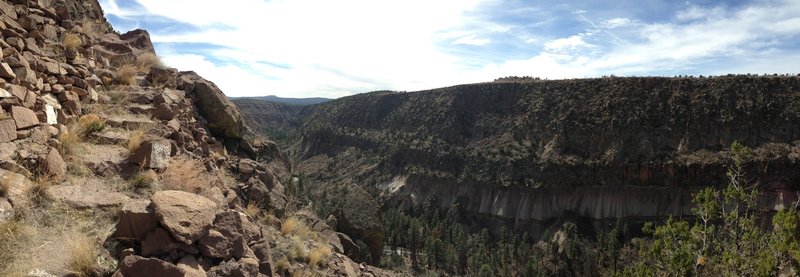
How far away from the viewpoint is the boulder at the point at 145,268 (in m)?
5.32

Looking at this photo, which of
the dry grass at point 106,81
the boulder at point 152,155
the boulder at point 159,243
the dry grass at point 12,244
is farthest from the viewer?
the dry grass at point 106,81

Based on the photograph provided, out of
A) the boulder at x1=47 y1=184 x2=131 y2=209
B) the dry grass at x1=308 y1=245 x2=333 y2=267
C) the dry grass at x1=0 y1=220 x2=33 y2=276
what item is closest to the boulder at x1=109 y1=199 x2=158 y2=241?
the dry grass at x1=0 y1=220 x2=33 y2=276

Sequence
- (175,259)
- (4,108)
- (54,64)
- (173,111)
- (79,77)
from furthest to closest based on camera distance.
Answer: (173,111) < (79,77) < (54,64) < (4,108) < (175,259)

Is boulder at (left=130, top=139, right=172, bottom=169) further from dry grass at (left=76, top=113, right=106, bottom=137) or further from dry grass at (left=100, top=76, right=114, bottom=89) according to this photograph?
dry grass at (left=100, top=76, right=114, bottom=89)

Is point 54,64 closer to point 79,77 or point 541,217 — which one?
point 79,77

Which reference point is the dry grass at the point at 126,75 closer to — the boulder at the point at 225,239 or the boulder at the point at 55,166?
the boulder at the point at 55,166

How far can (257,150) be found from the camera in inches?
660

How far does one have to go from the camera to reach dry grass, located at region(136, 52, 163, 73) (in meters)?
14.3

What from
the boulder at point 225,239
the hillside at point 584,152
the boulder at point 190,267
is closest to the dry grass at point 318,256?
the boulder at point 225,239

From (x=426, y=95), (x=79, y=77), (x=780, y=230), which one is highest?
(x=426, y=95)

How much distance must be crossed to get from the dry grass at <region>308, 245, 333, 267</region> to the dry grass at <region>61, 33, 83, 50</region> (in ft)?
25.2

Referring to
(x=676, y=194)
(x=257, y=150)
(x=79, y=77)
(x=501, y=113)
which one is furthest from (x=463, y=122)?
(x=79, y=77)

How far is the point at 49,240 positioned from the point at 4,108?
139 inches

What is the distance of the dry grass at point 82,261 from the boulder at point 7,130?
315 cm
